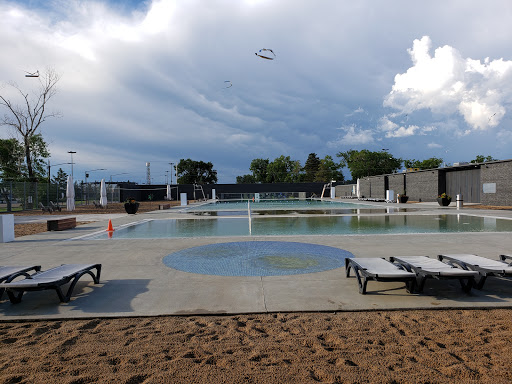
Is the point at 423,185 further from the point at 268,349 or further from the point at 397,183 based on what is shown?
the point at 268,349

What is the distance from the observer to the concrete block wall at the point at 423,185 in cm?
3152

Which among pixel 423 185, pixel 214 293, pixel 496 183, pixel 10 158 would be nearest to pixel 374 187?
pixel 423 185

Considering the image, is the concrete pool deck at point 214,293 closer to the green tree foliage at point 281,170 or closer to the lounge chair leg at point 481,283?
the lounge chair leg at point 481,283

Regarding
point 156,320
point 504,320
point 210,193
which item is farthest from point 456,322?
point 210,193

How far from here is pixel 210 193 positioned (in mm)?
54062

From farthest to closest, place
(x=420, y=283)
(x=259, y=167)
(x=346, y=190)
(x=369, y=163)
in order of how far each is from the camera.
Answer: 1. (x=259, y=167)
2. (x=369, y=163)
3. (x=346, y=190)
4. (x=420, y=283)

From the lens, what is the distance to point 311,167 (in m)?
98.3

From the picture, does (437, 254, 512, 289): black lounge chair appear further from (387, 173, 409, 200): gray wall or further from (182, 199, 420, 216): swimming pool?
(387, 173, 409, 200): gray wall

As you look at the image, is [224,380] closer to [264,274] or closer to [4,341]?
[4,341]

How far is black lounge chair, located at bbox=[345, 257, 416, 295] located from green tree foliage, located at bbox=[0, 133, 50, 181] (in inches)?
2225

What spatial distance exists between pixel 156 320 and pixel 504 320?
3899 millimetres

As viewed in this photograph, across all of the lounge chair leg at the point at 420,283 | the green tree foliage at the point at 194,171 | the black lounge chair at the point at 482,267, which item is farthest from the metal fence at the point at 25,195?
the green tree foliage at the point at 194,171

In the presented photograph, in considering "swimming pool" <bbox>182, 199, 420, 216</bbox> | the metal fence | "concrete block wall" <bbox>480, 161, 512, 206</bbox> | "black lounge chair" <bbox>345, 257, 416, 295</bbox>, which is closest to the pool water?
"swimming pool" <bbox>182, 199, 420, 216</bbox>

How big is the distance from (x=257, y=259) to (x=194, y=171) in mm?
82369
